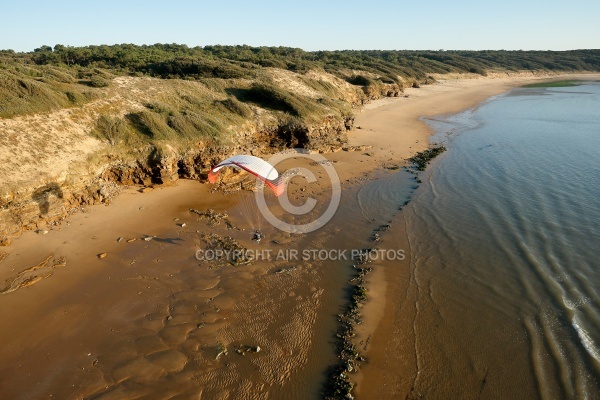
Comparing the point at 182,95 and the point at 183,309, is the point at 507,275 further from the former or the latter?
the point at 182,95

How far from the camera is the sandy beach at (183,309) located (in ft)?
28.0

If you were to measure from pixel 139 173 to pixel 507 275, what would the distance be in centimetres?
1763

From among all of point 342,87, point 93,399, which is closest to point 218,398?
point 93,399

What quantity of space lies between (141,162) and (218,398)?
13.7 m

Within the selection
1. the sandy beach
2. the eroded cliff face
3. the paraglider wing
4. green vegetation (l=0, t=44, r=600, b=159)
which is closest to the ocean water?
the sandy beach

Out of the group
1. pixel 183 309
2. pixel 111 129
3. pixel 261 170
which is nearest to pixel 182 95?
pixel 111 129

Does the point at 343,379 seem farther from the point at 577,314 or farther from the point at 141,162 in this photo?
the point at 141,162

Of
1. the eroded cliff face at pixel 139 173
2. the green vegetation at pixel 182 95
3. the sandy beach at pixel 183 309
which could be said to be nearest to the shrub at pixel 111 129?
the green vegetation at pixel 182 95

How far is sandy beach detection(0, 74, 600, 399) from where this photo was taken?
336 inches

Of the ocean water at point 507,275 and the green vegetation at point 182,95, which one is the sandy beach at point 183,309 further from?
the green vegetation at point 182,95

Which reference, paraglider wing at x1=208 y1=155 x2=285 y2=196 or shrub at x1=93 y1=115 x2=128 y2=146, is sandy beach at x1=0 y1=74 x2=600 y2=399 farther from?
shrub at x1=93 y1=115 x2=128 y2=146

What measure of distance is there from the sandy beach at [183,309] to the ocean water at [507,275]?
1.05 meters

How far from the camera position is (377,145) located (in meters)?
27.9

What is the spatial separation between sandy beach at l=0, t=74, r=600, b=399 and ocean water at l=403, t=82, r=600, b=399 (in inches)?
41.2
